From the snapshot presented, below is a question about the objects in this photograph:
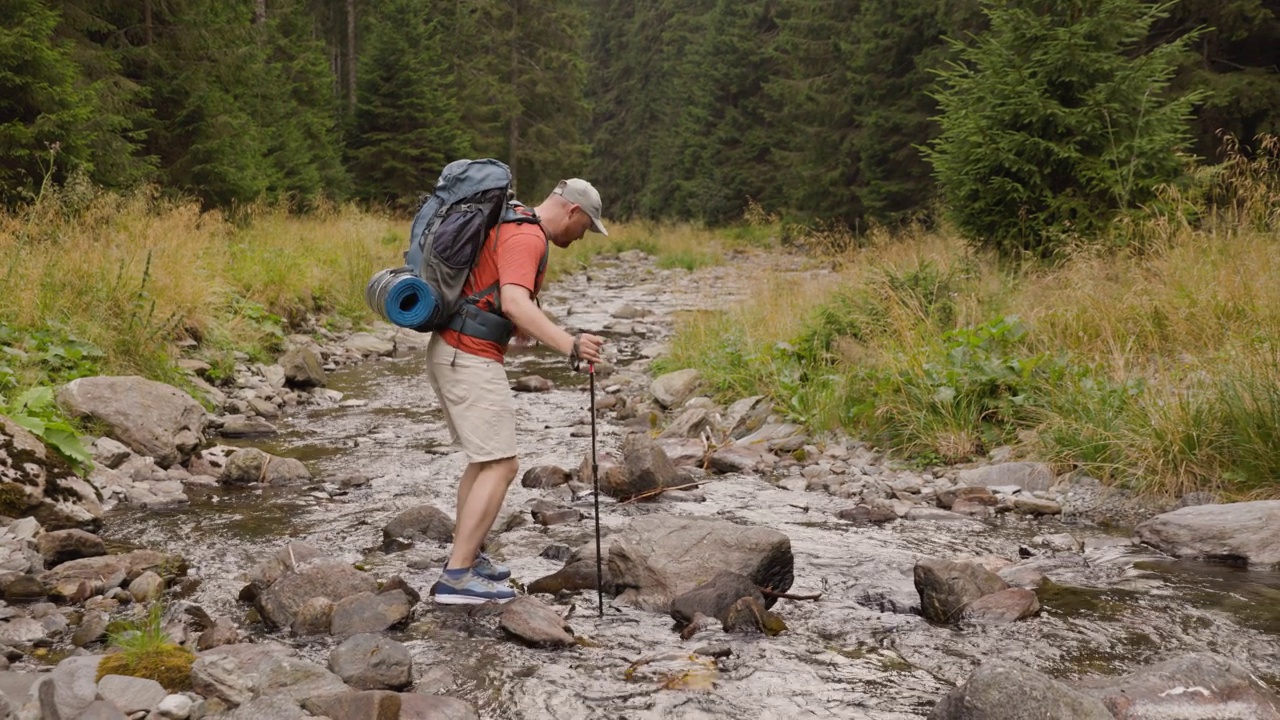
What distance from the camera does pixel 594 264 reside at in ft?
105

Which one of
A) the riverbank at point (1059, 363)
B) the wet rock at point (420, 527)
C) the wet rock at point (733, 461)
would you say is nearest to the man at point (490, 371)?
the wet rock at point (420, 527)

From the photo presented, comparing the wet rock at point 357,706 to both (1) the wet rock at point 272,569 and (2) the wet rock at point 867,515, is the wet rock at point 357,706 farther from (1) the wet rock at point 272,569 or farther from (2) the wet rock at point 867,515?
(2) the wet rock at point 867,515

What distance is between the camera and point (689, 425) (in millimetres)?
9172

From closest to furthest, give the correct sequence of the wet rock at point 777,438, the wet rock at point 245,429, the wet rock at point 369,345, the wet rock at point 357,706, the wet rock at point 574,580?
the wet rock at point 357,706, the wet rock at point 574,580, the wet rock at point 777,438, the wet rock at point 245,429, the wet rock at point 369,345

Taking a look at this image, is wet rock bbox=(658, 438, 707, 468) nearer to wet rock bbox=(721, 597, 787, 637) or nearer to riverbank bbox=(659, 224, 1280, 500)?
riverbank bbox=(659, 224, 1280, 500)

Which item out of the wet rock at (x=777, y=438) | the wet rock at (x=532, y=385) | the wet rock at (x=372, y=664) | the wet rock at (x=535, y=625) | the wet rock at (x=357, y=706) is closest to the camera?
the wet rock at (x=357, y=706)

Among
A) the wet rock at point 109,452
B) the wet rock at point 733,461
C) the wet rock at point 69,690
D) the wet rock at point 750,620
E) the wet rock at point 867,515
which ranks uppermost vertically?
the wet rock at point 69,690

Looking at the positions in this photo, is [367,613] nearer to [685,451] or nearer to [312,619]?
[312,619]

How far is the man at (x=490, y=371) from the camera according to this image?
4.63 metres

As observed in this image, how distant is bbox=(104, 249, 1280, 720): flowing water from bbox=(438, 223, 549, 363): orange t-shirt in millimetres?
1246

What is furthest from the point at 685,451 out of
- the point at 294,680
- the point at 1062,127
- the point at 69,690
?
the point at 1062,127

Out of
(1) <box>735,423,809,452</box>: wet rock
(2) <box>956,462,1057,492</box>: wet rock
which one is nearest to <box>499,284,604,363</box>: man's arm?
(2) <box>956,462,1057,492</box>: wet rock

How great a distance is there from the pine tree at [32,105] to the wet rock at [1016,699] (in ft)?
37.5

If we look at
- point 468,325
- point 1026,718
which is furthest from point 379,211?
point 1026,718
